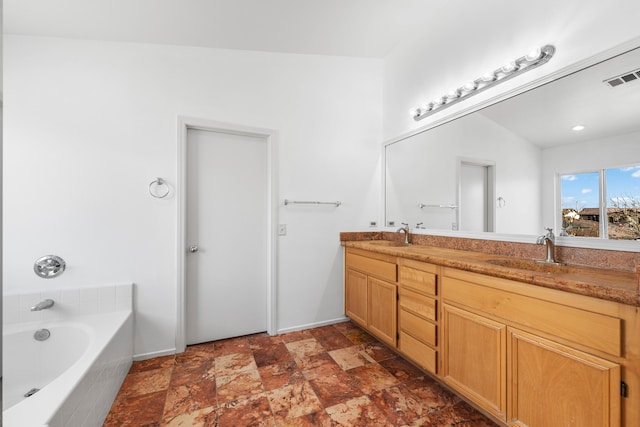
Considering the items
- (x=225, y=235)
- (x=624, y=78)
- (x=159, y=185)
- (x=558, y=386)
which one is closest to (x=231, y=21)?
(x=159, y=185)

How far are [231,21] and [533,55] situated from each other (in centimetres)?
209

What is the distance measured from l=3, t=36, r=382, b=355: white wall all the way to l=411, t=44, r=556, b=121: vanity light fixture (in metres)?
0.91

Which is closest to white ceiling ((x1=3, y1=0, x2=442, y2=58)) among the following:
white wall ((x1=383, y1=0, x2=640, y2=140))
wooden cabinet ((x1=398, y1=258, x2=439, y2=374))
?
white wall ((x1=383, y1=0, x2=640, y2=140))

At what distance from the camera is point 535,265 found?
1717mm

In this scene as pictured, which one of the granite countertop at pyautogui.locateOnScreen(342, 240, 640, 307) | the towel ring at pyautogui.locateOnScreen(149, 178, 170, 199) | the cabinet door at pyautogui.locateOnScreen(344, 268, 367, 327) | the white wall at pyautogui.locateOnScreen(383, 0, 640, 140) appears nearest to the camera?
the granite countertop at pyautogui.locateOnScreen(342, 240, 640, 307)

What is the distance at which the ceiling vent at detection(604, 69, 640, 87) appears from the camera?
4.63 feet

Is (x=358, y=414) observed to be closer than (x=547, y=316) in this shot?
No

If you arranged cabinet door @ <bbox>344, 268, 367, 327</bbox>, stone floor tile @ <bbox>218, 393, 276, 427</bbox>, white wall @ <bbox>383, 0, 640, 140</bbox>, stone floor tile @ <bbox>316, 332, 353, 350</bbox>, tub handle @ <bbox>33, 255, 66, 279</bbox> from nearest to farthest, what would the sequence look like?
1. white wall @ <bbox>383, 0, 640, 140</bbox>
2. stone floor tile @ <bbox>218, 393, 276, 427</bbox>
3. tub handle @ <bbox>33, 255, 66, 279</bbox>
4. stone floor tile @ <bbox>316, 332, 353, 350</bbox>
5. cabinet door @ <bbox>344, 268, 367, 327</bbox>

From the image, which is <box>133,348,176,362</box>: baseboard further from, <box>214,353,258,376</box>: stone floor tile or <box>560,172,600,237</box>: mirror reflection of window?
<box>560,172,600,237</box>: mirror reflection of window

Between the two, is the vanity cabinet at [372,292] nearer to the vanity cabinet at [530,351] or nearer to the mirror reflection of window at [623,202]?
the vanity cabinet at [530,351]

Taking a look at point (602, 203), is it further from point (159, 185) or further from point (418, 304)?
point (159, 185)

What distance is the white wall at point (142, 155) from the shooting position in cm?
202

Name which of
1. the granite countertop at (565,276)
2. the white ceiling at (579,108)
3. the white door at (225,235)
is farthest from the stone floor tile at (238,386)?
the white ceiling at (579,108)

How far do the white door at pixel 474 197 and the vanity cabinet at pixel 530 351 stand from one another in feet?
2.19
